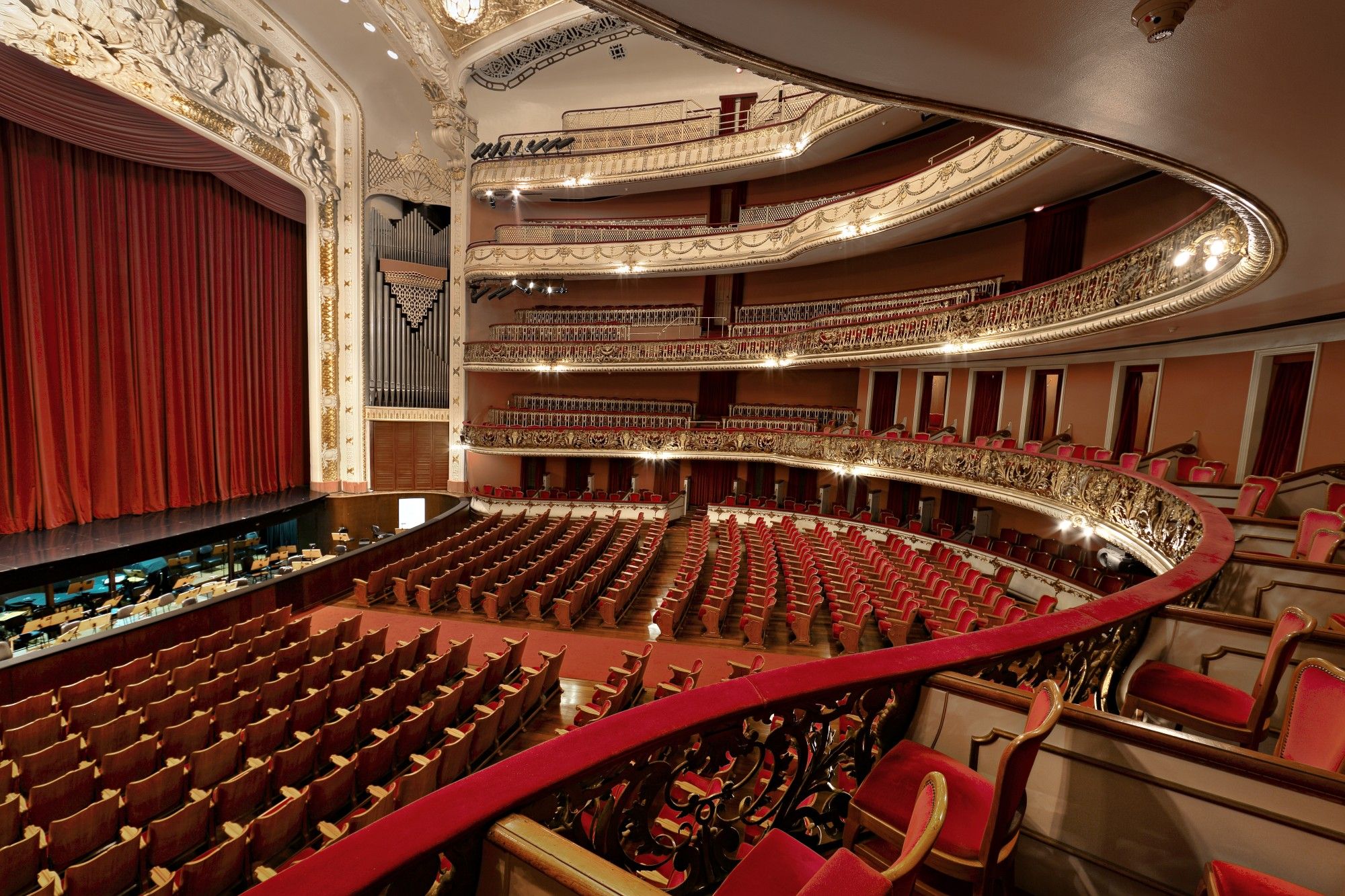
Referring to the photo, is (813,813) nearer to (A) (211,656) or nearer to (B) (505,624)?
(A) (211,656)

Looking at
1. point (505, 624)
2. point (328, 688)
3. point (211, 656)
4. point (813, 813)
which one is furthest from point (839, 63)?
point (505, 624)

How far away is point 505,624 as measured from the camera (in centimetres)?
812

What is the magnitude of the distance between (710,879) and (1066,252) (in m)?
11.8

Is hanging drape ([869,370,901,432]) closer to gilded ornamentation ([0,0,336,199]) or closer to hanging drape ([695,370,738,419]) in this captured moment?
hanging drape ([695,370,738,419])

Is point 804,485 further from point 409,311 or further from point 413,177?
point 413,177

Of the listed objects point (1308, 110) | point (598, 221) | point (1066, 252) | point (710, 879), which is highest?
point (598, 221)

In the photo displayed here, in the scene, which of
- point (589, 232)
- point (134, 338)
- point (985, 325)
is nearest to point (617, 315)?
point (589, 232)

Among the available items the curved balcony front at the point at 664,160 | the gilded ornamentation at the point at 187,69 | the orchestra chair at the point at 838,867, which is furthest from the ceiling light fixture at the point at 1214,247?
the gilded ornamentation at the point at 187,69

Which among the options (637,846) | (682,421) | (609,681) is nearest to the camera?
(637,846)

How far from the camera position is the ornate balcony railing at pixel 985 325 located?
17.0 ft

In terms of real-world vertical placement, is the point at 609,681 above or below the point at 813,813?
below

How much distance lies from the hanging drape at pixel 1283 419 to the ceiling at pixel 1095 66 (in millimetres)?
5527

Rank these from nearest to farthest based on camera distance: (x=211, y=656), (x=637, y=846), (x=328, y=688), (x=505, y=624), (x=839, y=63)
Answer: (x=637, y=846)
(x=839, y=63)
(x=328, y=688)
(x=211, y=656)
(x=505, y=624)

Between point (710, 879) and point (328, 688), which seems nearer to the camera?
point (710, 879)
